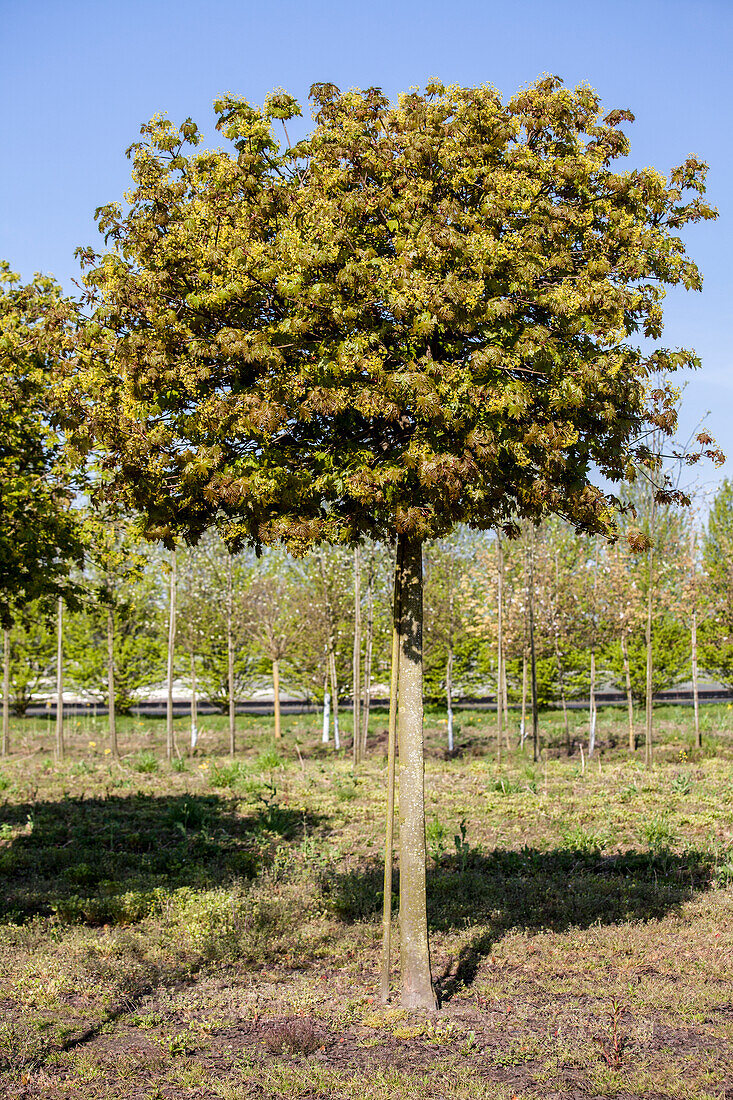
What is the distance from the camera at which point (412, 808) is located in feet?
21.8

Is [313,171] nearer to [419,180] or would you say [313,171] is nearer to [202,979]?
[419,180]

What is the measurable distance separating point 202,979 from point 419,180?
6397 mm

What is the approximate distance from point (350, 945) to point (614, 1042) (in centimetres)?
292

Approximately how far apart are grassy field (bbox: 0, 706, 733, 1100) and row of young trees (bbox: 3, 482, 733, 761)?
543 cm

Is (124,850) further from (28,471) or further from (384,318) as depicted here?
(384,318)

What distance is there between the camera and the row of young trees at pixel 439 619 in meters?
21.4

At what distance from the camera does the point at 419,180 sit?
5984mm

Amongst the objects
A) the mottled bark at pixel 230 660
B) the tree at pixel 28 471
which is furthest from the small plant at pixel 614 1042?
the mottled bark at pixel 230 660

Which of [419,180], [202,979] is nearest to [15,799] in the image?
[202,979]

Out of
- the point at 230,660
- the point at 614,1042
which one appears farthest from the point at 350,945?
the point at 230,660

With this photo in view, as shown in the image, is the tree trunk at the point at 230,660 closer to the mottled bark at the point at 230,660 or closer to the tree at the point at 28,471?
the mottled bark at the point at 230,660

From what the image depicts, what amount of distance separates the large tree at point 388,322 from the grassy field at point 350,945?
3.33ft

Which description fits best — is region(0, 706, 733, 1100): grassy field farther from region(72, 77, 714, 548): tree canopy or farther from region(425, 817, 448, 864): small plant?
region(72, 77, 714, 548): tree canopy

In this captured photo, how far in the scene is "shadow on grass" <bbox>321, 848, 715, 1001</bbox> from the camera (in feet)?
27.6
